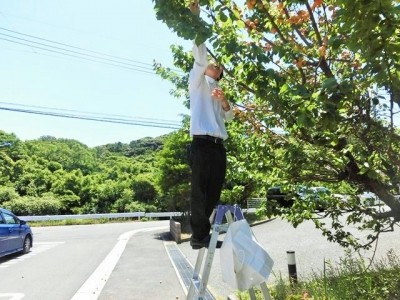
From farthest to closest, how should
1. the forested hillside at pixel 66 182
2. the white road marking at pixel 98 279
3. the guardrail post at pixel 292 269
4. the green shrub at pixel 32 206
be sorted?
the forested hillside at pixel 66 182, the green shrub at pixel 32 206, the white road marking at pixel 98 279, the guardrail post at pixel 292 269

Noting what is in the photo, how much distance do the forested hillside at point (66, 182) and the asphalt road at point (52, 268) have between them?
349 inches

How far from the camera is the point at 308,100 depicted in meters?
2.72

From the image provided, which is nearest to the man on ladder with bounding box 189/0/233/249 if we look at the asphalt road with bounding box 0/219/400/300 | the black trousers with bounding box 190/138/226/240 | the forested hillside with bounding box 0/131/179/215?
the black trousers with bounding box 190/138/226/240

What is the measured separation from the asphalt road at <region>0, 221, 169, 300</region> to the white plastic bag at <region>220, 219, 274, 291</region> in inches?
208

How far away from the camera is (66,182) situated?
136 ft

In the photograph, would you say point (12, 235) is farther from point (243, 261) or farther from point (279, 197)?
point (243, 261)

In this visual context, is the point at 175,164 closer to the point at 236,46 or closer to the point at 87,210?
the point at 236,46

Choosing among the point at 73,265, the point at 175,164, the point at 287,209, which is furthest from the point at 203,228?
the point at 175,164

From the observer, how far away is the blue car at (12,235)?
40.9 ft

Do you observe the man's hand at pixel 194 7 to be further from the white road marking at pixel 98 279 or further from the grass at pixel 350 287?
the white road marking at pixel 98 279

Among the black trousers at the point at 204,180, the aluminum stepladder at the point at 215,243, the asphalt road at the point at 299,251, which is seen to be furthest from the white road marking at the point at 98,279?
the black trousers at the point at 204,180

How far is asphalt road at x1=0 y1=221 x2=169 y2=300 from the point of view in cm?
806

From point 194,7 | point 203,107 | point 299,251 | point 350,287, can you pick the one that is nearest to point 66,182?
point 299,251

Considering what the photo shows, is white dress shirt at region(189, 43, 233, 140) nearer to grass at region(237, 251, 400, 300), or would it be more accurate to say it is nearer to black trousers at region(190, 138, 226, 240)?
black trousers at region(190, 138, 226, 240)
